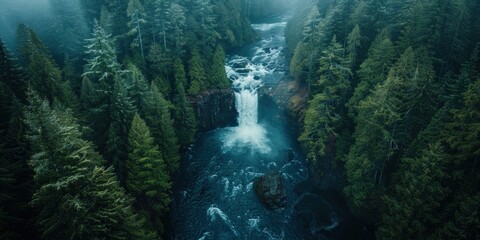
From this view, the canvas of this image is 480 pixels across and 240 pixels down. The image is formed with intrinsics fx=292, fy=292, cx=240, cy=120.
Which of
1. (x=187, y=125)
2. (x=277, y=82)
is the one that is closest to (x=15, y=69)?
(x=187, y=125)

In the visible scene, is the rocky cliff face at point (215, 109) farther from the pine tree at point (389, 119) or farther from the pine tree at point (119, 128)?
the pine tree at point (389, 119)

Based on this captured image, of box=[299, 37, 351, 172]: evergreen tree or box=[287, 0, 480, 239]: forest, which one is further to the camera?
box=[299, 37, 351, 172]: evergreen tree

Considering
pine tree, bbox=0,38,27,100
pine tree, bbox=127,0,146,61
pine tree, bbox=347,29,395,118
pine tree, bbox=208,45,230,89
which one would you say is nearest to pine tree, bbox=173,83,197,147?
pine tree, bbox=208,45,230,89

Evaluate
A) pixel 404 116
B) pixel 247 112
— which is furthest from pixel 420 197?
pixel 247 112

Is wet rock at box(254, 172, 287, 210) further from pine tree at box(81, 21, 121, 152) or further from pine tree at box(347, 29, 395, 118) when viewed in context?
pine tree at box(81, 21, 121, 152)

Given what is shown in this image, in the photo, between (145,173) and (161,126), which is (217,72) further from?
(145,173)

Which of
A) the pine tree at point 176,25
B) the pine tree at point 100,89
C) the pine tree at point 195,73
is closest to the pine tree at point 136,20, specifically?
the pine tree at point 176,25
